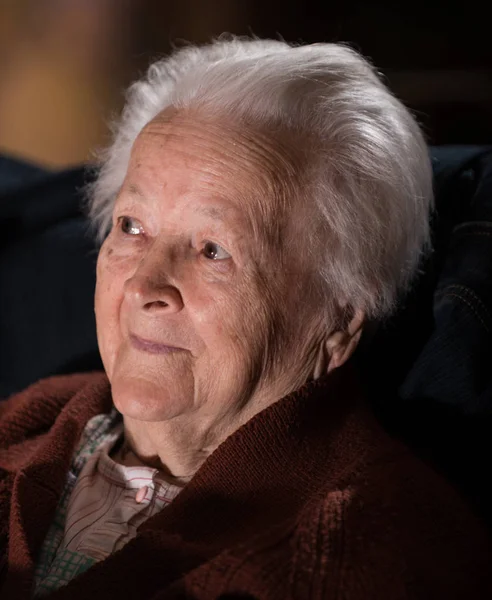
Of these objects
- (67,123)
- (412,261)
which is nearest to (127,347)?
(412,261)

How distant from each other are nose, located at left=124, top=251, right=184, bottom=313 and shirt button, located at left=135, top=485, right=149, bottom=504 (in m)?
0.30

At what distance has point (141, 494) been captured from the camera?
135cm

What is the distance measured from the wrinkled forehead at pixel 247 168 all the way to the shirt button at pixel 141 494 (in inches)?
17.6

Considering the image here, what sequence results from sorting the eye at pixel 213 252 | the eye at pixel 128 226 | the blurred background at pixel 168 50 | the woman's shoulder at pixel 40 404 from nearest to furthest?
the eye at pixel 213 252 → the eye at pixel 128 226 → the woman's shoulder at pixel 40 404 → the blurred background at pixel 168 50

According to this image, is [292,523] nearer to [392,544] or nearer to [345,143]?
[392,544]

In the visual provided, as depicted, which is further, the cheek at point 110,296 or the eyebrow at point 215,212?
the cheek at point 110,296

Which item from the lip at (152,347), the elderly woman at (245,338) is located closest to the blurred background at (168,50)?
the elderly woman at (245,338)

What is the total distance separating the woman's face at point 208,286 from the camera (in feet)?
4.12

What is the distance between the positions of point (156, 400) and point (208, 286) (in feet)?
0.62

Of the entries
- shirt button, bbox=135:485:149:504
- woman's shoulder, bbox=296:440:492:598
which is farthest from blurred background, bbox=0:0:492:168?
woman's shoulder, bbox=296:440:492:598

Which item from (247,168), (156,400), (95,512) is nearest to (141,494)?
(95,512)

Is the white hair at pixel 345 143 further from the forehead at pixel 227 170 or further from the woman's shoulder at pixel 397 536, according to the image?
the woman's shoulder at pixel 397 536

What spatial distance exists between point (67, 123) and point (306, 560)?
126 inches

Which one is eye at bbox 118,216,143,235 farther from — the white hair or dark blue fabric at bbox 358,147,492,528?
dark blue fabric at bbox 358,147,492,528
